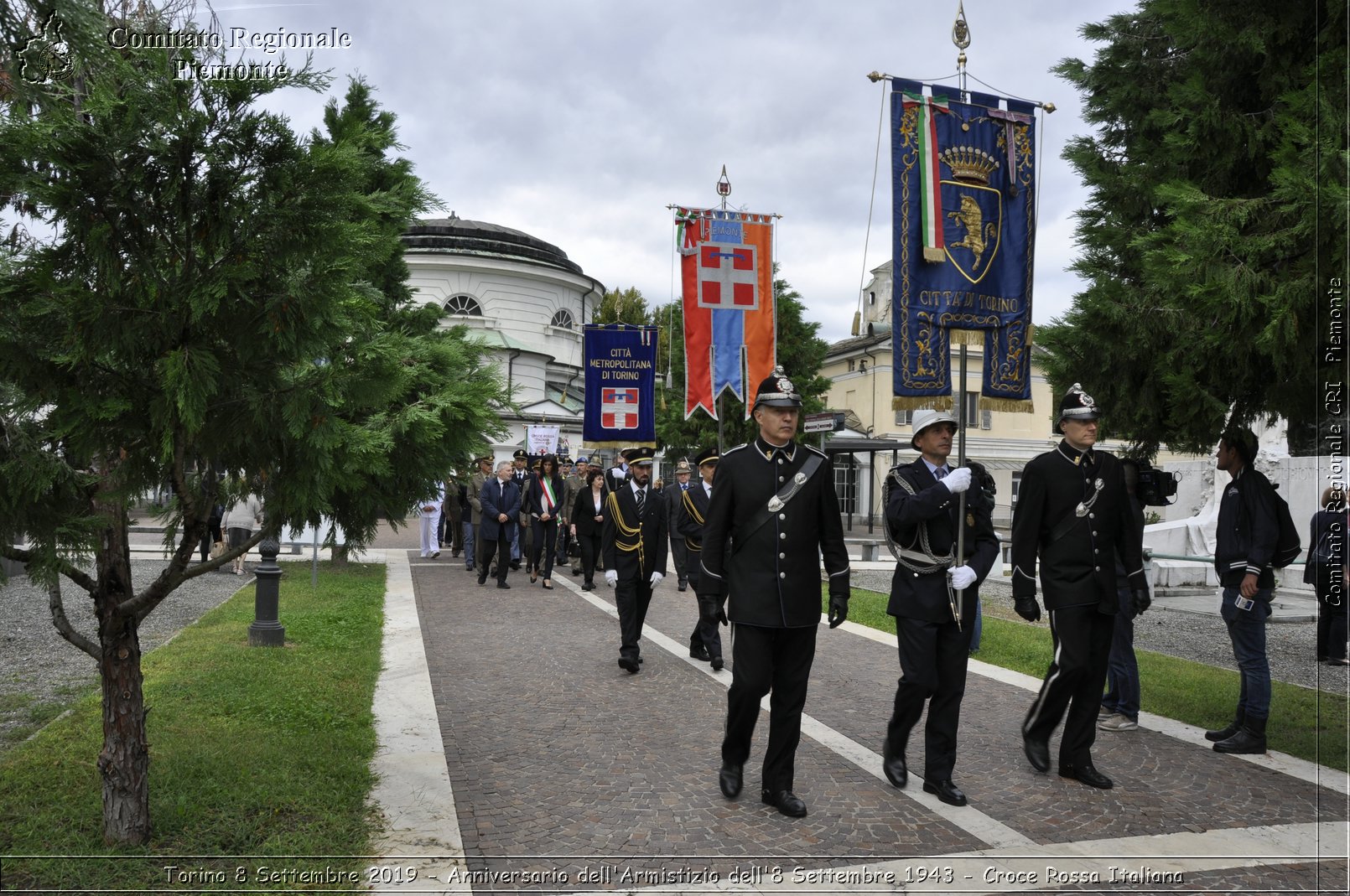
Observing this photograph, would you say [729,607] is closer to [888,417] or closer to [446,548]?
[446,548]

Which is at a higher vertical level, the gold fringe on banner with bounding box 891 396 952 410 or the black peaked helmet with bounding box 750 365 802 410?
the gold fringe on banner with bounding box 891 396 952 410

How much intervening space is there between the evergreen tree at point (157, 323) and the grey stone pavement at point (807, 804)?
5.37 feet

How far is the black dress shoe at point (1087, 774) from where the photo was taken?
5621 millimetres

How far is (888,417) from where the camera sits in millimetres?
48250

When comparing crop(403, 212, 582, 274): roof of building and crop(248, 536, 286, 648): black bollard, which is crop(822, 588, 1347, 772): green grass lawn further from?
crop(403, 212, 582, 274): roof of building

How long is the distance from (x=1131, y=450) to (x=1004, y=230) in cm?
277

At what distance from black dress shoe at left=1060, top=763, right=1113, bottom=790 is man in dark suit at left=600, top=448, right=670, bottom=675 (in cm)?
411

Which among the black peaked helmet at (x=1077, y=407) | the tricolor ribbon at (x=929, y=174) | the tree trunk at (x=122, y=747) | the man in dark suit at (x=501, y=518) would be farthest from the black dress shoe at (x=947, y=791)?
the man in dark suit at (x=501, y=518)

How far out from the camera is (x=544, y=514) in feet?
54.4

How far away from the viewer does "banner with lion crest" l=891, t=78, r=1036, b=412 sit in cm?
867

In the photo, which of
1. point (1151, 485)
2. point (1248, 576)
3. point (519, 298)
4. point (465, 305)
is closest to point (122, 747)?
point (1151, 485)

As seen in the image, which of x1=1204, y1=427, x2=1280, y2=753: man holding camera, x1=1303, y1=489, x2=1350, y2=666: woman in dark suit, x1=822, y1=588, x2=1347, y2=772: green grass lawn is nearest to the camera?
x1=1204, y1=427, x2=1280, y2=753: man holding camera

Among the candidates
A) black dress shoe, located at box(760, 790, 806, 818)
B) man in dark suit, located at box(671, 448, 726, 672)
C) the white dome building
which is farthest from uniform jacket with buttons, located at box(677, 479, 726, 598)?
the white dome building

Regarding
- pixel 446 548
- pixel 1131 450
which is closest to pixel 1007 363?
pixel 1131 450
